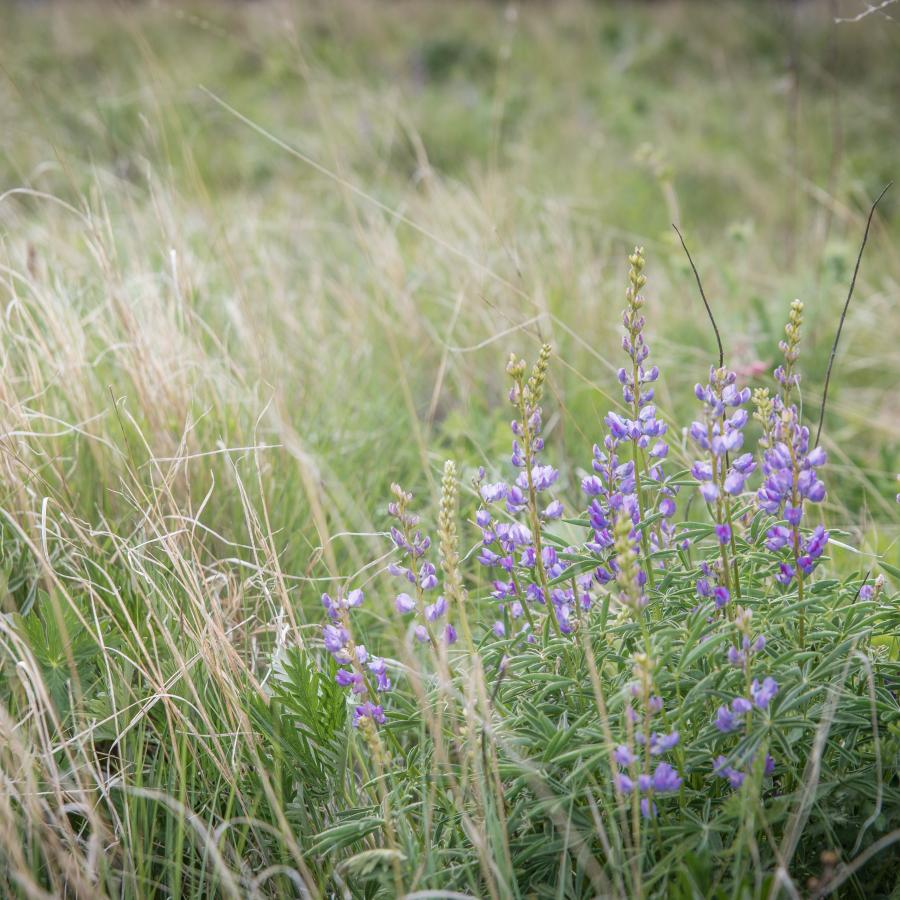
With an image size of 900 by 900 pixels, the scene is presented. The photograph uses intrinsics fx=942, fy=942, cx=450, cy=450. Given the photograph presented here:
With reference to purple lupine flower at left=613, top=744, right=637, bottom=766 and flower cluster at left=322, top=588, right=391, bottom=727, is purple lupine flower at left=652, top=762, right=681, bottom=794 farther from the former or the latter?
flower cluster at left=322, top=588, right=391, bottom=727

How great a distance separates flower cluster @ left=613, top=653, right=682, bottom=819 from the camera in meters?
1.19

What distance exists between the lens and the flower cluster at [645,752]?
1189 mm

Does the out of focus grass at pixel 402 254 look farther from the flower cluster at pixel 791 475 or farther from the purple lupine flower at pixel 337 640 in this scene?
the flower cluster at pixel 791 475

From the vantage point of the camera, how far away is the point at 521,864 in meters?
1.40

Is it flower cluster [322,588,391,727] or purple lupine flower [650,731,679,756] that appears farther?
flower cluster [322,588,391,727]

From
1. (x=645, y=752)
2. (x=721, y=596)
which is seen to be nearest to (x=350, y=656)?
(x=645, y=752)

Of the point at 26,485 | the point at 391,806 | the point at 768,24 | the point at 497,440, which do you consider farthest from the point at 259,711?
the point at 768,24

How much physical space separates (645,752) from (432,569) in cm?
45

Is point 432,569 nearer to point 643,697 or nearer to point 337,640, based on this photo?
point 337,640

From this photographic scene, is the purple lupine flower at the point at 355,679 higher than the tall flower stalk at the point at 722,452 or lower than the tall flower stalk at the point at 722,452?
lower

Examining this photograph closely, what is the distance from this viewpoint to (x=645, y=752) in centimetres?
128

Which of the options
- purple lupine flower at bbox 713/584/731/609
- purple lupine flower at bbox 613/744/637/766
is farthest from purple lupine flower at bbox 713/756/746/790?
purple lupine flower at bbox 713/584/731/609

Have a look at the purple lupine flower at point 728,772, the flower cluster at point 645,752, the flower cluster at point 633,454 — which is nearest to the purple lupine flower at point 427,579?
the flower cluster at point 633,454

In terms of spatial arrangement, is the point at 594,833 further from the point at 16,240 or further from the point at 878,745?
the point at 16,240
